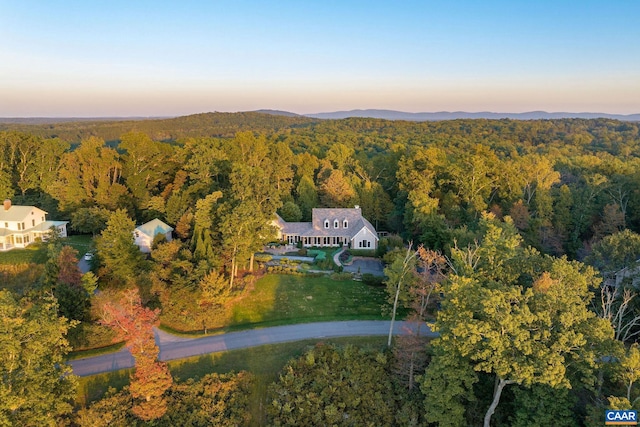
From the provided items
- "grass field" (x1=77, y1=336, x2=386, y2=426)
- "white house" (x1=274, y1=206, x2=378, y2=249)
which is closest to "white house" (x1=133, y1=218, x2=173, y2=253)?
"white house" (x1=274, y1=206, x2=378, y2=249)

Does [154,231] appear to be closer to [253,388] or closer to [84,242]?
[84,242]

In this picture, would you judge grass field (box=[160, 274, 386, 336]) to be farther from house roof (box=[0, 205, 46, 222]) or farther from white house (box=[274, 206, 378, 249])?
house roof (box=[0, 205, 46, 222])

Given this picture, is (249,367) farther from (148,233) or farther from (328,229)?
(328,229)

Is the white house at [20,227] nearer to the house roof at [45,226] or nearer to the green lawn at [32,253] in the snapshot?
the house roof at [45,226]

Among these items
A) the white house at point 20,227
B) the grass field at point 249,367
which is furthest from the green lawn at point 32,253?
the grass field at point 249,367

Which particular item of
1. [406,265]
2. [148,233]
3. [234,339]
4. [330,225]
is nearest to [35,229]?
[148,233]

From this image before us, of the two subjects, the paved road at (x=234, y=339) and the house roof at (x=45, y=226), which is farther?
the house roof at (x=45, y=226)
